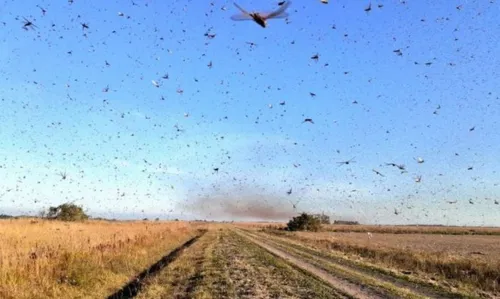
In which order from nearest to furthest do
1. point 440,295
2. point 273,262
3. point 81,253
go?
1. point 440,295
2. point 81,253
3. point 273,262

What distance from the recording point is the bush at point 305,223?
387ft

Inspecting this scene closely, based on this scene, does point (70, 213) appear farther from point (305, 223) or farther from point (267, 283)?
point (267, 283)

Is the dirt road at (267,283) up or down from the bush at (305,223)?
down

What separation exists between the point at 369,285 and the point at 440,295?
2.48 meters

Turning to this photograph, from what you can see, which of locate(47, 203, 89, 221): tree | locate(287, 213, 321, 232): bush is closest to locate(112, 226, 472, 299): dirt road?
locate(47, 203, 89, 221): tree

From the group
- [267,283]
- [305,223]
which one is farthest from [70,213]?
[267,283]

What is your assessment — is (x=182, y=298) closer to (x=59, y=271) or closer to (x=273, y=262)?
(x=59, y=271)

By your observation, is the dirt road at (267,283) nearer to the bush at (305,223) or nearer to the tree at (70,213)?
the tree at (70,213)

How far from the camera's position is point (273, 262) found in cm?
2541

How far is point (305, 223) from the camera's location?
4653 inches

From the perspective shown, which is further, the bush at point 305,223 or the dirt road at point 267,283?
the bush at point 305,223

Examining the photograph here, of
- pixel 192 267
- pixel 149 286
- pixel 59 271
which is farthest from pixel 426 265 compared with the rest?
pixel 59 271

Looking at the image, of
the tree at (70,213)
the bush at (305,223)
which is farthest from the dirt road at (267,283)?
the bush at (305,223)

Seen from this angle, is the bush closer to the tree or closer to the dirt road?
the tree
